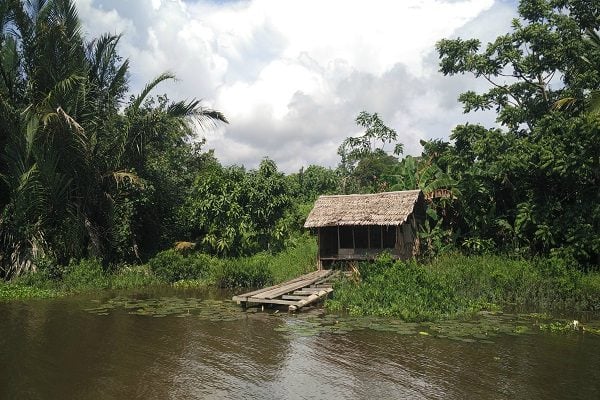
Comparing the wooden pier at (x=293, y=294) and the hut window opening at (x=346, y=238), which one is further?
the hut window opening at (x=346, y=238)

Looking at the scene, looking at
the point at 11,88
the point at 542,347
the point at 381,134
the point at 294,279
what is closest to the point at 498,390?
the point at 542,347

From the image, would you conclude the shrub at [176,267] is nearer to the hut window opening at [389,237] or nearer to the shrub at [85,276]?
the shrub at [85,276]

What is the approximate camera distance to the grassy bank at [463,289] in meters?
12.2

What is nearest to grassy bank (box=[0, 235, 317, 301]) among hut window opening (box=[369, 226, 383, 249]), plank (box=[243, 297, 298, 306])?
Answer: hut window opening (box=[369, 226, 383, 249])

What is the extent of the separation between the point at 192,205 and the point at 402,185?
8.81 metres

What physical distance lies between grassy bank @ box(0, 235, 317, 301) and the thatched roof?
1.91m

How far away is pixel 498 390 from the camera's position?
280 inches

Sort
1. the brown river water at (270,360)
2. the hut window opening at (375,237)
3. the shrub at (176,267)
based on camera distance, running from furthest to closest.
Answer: the hut window opening at (375,237)
the shrub at (176,267)
the brown river water at (270,360)

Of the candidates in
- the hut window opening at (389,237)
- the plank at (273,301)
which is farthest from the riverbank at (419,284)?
the hut window opening at (389,237)

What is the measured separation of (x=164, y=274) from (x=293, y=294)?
579 cm

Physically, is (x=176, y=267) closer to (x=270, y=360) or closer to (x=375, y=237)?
(x=375, y=237)

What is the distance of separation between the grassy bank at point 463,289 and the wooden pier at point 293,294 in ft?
1.83

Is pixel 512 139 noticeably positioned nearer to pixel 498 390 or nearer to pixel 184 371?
pixel 498 390

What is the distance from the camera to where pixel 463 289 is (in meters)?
13.6
